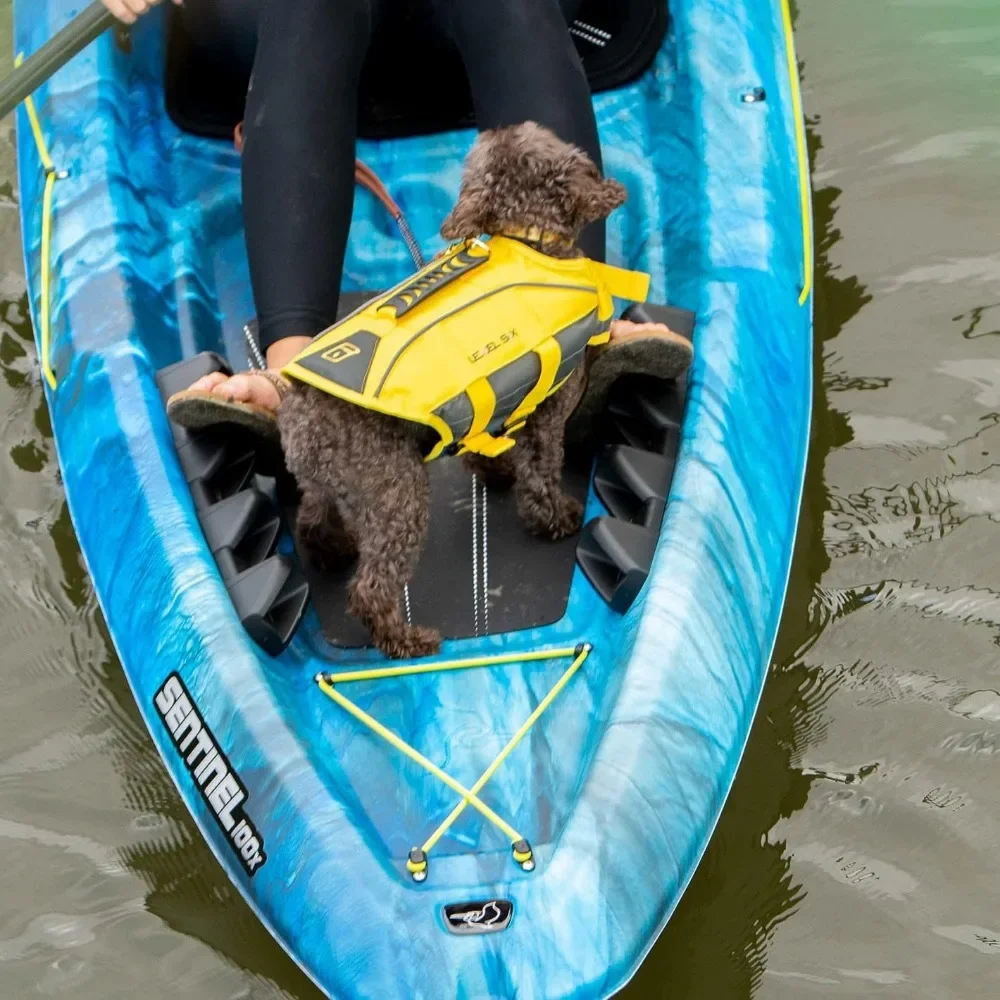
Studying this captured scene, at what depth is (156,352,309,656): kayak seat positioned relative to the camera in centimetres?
209

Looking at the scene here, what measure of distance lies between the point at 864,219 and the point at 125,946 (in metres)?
2.45

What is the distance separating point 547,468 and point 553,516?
0.09 metres

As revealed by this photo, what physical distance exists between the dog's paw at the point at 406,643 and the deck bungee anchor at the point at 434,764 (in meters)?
0.03

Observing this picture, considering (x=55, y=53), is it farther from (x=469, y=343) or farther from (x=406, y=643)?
(x=406, y=643)

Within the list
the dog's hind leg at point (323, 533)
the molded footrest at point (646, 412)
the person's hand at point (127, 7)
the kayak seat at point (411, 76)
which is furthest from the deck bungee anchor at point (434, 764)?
the kayak seat at point (411, 76)

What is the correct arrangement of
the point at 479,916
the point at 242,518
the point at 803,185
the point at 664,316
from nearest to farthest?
the point at 479,916
the point at 242,518
the point at 664,316
the point at 803,185

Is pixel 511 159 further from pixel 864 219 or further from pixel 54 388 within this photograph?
pixel 864 219

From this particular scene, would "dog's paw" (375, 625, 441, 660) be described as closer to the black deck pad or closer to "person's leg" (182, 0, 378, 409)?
the black deck pad

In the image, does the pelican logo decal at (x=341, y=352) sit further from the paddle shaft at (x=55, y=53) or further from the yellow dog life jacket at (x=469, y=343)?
the paddle shaft at (x=55, y=53)

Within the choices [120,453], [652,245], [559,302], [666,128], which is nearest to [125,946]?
[120,453]

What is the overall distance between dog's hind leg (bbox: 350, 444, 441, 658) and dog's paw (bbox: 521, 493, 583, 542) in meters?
0.23

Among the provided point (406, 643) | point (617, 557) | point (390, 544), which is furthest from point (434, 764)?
point (617, 557)

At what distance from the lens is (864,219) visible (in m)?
3.46

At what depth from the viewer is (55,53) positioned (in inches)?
98.5
